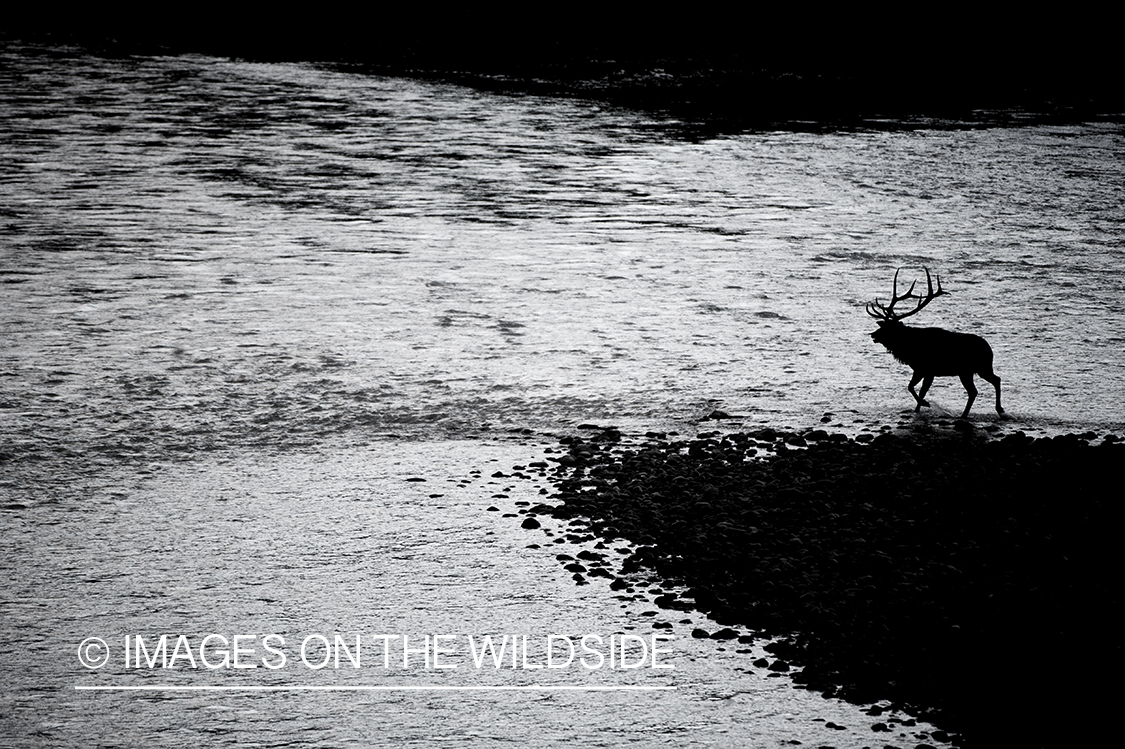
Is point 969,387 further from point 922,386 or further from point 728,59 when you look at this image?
point 728,59

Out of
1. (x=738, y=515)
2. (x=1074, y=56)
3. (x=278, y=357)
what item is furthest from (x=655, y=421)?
(x=1074, y=56)

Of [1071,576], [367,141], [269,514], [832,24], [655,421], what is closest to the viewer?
[1071,576]

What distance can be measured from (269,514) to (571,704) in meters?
1.62

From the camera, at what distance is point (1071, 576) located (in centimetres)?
358

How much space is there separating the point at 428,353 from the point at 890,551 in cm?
303

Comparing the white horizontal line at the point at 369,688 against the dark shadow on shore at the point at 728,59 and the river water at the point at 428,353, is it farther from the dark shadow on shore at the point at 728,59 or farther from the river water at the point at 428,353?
the dark shadow on shore at the point at 728,59

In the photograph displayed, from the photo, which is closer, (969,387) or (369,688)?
(369,688)

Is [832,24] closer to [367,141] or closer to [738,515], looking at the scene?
[367,141]

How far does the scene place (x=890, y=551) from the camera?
12.5 ft

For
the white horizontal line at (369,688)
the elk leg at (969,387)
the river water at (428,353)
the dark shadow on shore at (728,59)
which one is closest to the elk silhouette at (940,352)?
the elk leg at (969,387)

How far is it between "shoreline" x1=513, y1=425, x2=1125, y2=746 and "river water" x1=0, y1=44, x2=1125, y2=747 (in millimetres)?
166

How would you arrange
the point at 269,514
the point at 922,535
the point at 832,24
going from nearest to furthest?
1. the point at 922,535
2. the point at 269,514
3. the point at 832,24

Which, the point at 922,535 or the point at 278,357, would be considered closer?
the point at 922,535

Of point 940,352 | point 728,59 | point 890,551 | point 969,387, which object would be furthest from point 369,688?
point 728,59
